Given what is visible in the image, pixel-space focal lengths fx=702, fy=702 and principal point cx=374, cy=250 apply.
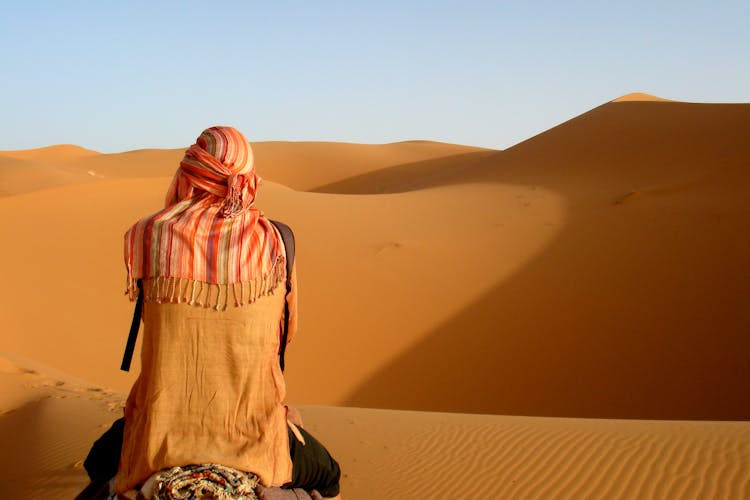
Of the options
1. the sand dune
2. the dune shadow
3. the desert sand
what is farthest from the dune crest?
the sand dune

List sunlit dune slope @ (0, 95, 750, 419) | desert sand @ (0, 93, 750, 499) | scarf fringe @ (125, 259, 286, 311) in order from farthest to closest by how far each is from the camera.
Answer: sunlit dune slope @ (0, 95, 750, 419) → desert sand @ (0, 93, 750, 499) → scarf fringe @ (125, 259, 286, 311)

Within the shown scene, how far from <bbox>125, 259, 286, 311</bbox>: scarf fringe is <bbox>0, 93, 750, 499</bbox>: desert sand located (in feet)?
6.84

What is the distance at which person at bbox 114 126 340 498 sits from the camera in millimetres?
2547

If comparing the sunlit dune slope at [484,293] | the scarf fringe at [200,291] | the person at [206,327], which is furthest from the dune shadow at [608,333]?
Result: the scarf fringe at [200,291]

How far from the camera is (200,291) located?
8.41 ft

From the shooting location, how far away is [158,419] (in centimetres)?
A: 254

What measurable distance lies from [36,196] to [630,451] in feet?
48.0

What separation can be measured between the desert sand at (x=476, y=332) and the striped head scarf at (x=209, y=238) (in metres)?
2.14

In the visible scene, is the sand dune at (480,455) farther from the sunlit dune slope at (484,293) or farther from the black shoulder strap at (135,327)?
the sunlit dune slope at (484,293)

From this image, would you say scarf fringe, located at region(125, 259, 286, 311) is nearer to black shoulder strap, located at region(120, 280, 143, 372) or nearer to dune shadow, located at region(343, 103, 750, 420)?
black shoulder strap, located at region(120, 280, 143, 372)

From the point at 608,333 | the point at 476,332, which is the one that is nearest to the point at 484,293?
the point at 476,332

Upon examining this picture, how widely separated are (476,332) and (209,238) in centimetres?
785

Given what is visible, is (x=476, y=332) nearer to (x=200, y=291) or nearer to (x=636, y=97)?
(x=200, y=291)

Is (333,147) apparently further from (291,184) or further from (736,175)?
(736,175)
